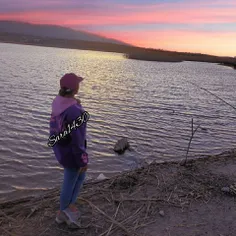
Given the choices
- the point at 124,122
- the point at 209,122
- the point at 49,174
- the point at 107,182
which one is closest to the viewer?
the point at 107,182

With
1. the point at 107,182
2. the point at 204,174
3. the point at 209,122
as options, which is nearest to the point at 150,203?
the point at 107,182

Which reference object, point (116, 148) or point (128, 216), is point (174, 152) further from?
point (128, 216)

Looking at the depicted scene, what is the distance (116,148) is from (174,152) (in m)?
2.08

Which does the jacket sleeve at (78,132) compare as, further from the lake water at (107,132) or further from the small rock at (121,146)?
the small rock at (121,146)

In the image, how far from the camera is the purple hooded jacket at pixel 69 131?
4.74 metres

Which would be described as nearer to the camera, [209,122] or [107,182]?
[107,182]

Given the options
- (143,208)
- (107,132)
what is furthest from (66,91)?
(107,132)

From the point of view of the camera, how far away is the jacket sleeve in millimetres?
4730

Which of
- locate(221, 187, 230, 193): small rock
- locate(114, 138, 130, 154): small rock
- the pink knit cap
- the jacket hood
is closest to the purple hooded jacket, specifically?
the jacket hood

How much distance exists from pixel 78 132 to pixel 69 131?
13 cm

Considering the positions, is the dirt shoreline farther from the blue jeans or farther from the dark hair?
Result: the dark hair

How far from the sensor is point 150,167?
28.2 feet

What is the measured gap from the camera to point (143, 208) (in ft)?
20.2

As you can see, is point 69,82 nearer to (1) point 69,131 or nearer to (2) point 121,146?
(1) point 69,131
